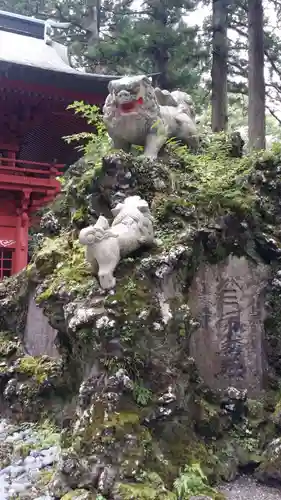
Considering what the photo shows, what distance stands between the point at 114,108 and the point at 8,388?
3.17 m

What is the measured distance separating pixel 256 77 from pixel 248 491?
8.10 meters

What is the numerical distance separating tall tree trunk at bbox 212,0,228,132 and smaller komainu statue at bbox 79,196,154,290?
7575mm

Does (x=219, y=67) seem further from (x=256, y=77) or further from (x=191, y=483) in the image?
(x=191, y=483)

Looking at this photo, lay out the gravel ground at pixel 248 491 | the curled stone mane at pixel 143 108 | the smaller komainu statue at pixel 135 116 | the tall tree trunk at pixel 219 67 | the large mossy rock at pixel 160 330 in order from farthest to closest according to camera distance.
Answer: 1. the tall tree trunk at pixel 219 67
2. the curled stone mane at pixel 143 108
3. the smaller komainu statue at pixel 135 116
4. the gravel ground at pixel 248 491
5. the large mossy rock at pixel 160 330

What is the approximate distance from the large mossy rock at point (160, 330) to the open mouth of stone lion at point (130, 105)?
634 mm

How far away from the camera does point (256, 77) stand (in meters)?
10.3

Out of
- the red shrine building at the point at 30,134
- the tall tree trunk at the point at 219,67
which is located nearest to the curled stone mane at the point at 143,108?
the red shrine building at the point at 30,134

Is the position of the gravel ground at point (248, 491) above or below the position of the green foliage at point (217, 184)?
below

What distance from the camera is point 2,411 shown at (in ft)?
19.7

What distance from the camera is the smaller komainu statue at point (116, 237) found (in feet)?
13.9

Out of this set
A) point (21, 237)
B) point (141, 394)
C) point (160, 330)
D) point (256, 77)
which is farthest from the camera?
point (21, 237)

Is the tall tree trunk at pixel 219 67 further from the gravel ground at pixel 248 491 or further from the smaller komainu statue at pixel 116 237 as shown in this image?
the gravel ground at pixel 248 491

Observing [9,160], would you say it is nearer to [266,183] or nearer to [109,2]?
[266,183]

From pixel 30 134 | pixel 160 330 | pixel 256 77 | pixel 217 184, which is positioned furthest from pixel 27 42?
pixel 160 330
